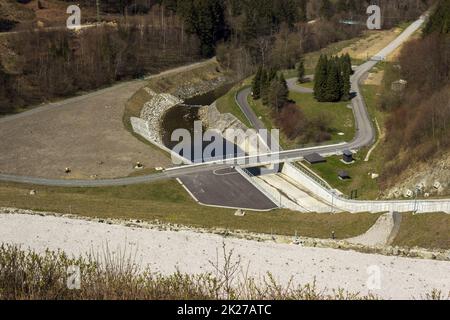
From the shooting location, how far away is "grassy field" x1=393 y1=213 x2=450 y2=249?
89.1ft

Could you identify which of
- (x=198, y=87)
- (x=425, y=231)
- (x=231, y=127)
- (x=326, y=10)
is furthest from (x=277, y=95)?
(x=326, y=10)

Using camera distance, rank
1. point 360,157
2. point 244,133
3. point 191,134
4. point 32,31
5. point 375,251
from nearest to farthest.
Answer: point 375,251 < point 360,157 < point 244,133 < point 191,134 < point 32,31

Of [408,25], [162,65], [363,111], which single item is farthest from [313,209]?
[408,25]

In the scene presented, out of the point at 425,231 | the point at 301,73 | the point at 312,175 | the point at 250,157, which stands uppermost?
the point at 301,73

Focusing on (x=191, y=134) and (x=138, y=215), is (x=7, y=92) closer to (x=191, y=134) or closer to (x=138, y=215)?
(x=191, y=134)

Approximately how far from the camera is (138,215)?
33.1m

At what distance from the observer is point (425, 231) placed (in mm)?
28641

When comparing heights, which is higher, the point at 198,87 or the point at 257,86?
the point at 257,86

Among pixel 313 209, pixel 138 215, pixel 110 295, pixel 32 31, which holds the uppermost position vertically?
pixel 32 31

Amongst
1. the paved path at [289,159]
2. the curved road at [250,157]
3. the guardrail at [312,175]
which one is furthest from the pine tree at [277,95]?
the guardrail at [312,175]

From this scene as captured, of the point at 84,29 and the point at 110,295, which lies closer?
the point at 110,295

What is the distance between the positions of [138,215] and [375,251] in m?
14.3

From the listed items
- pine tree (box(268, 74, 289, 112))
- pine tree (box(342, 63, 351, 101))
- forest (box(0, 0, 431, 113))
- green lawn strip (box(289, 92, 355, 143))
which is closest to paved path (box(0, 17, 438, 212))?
green lawn strip (box(289, 92, 355, 143))

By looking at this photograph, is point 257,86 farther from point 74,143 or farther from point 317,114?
point 74,143
